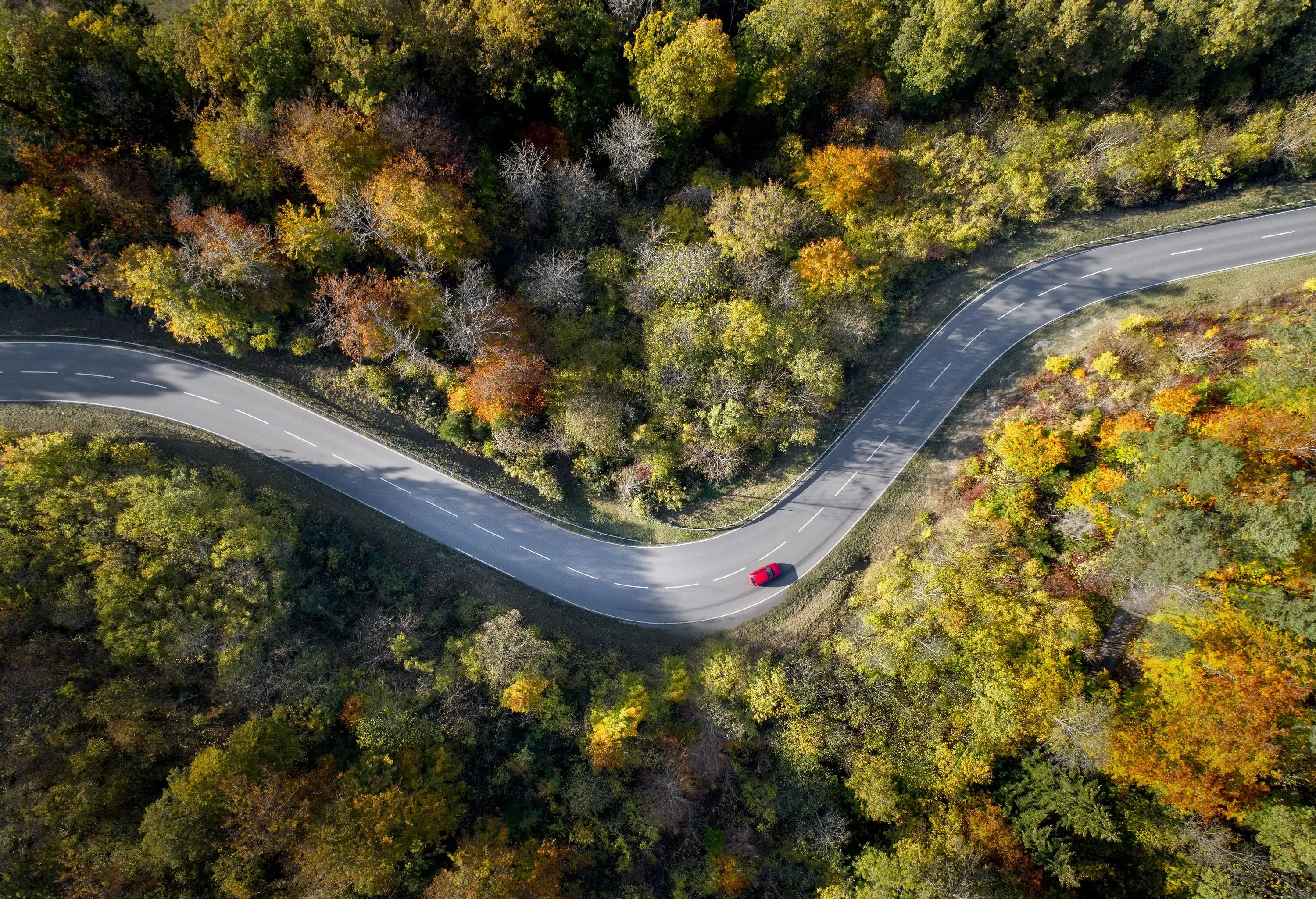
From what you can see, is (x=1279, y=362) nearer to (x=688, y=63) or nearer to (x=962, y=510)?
(x=962, y=510)

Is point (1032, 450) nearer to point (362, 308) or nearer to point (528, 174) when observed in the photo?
point (528, 174)

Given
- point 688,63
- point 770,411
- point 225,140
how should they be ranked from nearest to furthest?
1. point 225,140
2. point 688,63
3. point 770,411

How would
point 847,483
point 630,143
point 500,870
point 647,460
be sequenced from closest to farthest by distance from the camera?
point 500,870 < point 630,143 < point 647,460 < point 847,483

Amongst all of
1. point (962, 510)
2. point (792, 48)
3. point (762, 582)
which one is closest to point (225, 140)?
point (792, 48)

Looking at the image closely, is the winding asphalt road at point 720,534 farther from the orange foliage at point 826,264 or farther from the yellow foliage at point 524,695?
the orange foliage at point 826,264

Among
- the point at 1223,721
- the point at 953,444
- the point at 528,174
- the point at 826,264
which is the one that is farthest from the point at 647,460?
the point at 1223,721

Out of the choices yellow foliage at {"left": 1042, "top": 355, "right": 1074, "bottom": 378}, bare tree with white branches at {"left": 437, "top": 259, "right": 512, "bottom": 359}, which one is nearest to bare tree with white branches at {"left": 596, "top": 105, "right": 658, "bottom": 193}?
bare tree with white branches at {"left": 437, "top": 259, "right": 512, "bottom": 359}
